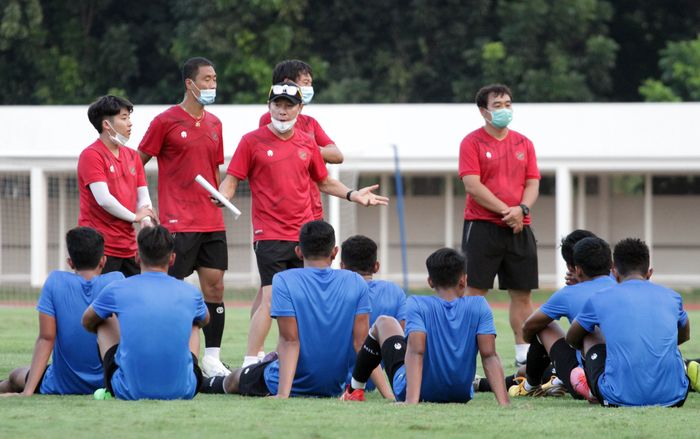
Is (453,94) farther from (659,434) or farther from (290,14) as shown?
(659,434)

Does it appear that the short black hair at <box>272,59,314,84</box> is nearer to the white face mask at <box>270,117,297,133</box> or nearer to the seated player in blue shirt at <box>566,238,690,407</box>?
the white face mask at <box>270,117,297,133</box>

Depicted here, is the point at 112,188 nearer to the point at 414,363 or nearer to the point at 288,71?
the point at 288,71

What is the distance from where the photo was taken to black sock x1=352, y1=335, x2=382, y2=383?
767cm

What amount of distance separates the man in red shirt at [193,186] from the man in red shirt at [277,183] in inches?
15.0

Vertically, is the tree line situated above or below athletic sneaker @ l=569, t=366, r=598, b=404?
above

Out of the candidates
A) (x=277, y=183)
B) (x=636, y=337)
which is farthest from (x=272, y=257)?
(x=636, y=337)

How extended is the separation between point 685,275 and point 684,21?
494 inches

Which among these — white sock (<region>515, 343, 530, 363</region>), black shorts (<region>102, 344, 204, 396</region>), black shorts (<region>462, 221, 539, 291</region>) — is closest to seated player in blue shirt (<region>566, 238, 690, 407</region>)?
white sock (<region>515, 343, 530, 363</region>)

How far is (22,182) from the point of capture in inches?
1070

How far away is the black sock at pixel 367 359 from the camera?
7668 millimetres

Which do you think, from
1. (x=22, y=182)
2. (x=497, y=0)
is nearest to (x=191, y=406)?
(x=22, y=182)

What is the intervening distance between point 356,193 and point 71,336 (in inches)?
93.4

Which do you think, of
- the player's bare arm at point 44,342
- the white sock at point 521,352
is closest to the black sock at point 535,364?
the white sock at point 521,352

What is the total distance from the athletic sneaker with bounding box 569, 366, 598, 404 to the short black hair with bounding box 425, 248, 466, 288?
1070 millimetres
